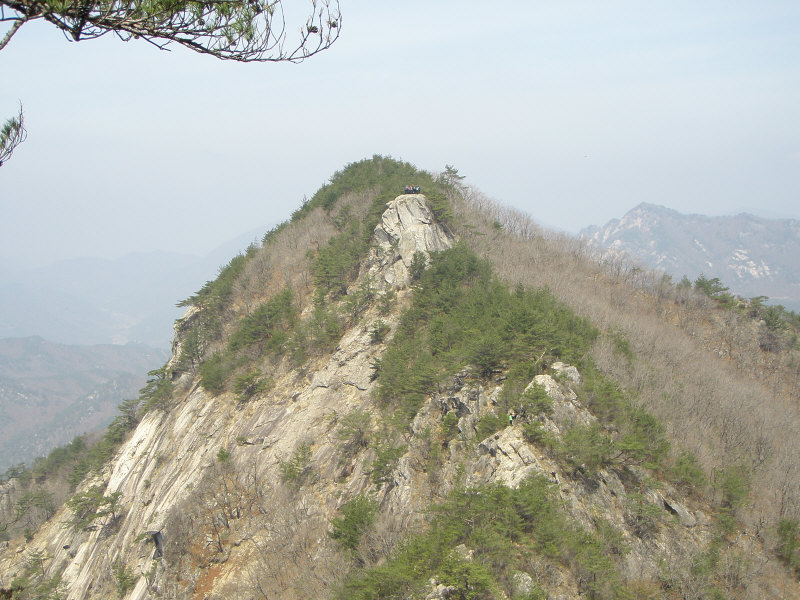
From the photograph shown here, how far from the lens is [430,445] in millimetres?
17703

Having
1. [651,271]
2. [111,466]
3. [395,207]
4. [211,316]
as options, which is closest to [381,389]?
[395,207]

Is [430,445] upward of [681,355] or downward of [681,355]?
upward

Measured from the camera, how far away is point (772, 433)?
840 inches

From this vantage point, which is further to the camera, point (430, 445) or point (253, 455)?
point (253, 455)

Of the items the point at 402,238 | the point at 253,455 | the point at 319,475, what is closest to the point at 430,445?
the point at 319,475

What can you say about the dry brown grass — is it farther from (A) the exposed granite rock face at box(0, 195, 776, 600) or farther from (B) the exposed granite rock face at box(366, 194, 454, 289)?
(A) the exposed granite rock face at box(0, 195, 776, 600)

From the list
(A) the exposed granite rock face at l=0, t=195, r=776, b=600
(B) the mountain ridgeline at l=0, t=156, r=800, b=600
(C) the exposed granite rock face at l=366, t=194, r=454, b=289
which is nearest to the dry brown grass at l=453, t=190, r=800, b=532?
(B) the mountain ridgeline at l=0, t=156, r=800, b=600

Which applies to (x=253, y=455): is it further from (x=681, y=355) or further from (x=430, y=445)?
(x=681, y=355)

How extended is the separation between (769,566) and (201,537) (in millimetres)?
19773

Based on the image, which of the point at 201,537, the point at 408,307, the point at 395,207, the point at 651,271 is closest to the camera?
the point at 201,537

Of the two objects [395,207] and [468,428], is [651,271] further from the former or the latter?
[468,428]

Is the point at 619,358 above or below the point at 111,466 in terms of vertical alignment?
above

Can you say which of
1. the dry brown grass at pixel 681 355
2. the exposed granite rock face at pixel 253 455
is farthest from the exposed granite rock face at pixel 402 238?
the dry brown grass at pixel 681 355

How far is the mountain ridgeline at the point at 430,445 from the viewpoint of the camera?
42.3ft
